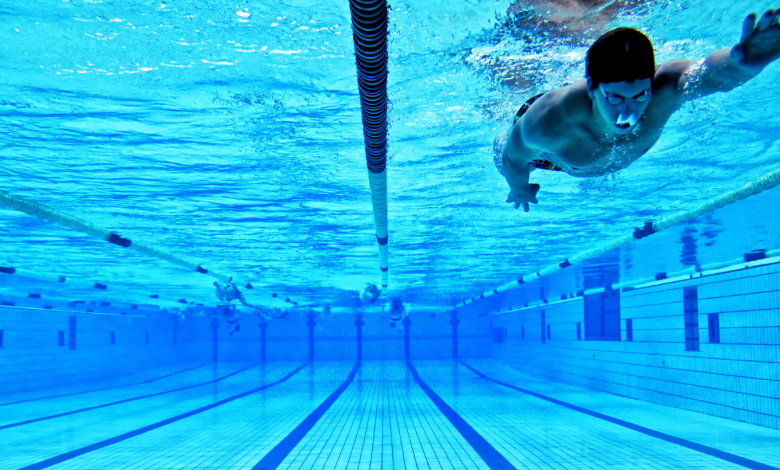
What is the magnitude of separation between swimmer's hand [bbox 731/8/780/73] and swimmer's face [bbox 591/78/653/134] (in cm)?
29

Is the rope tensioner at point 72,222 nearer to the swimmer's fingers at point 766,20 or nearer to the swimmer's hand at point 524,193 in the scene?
the swimmer's hand at point 524,193

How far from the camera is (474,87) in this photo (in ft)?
14.7

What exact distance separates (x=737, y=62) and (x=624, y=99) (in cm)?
38

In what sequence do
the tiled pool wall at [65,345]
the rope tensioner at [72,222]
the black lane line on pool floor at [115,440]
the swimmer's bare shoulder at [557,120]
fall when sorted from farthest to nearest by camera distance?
the tiled pool wall at [65,345]
the black lane line on pool floor at [115,440]
the rope tensioner at [72,222]
the swimmer's bare shoulder at [557,120]

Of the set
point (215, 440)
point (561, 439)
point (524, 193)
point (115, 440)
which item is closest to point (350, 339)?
point (115, 440)

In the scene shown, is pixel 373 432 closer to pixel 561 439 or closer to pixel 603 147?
pixel 561 439

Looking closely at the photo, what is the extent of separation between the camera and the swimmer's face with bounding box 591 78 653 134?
71.4 inches

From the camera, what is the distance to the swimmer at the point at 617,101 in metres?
1.77

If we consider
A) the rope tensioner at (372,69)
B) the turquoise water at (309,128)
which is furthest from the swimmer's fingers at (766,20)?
the turquoise water at (309,128)

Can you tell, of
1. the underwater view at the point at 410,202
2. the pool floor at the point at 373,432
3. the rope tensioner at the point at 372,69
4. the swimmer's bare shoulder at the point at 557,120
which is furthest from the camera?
the pool floor at the point at 373,432

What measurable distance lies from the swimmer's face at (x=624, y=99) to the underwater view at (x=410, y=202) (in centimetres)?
1

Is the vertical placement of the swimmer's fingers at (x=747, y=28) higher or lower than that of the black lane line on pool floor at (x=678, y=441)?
higher

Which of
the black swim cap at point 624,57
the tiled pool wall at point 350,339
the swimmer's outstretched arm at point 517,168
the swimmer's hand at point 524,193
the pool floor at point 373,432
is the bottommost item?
the tiled pool wall at point 350,339

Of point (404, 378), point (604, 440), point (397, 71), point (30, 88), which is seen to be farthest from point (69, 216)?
point (404, 378)
